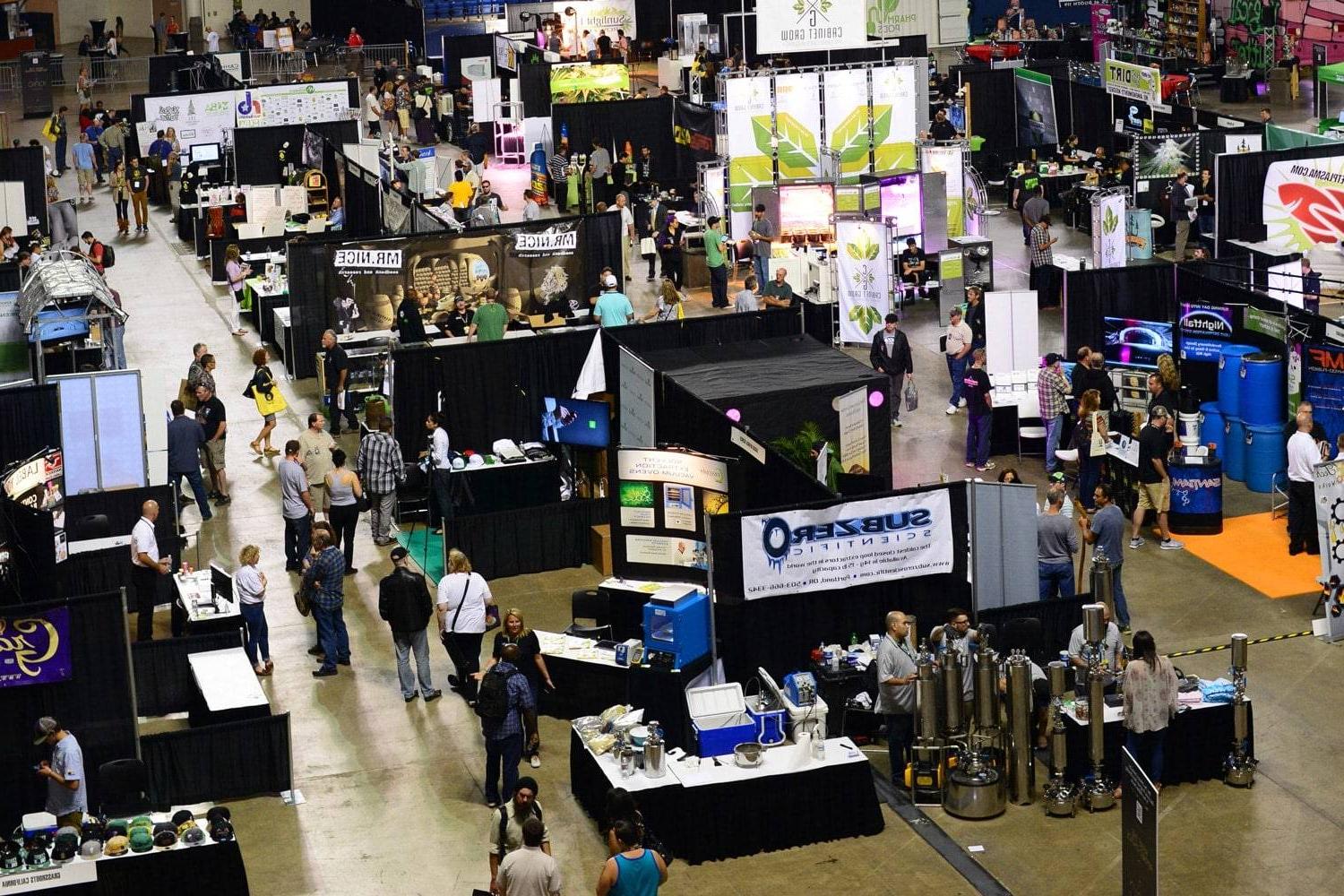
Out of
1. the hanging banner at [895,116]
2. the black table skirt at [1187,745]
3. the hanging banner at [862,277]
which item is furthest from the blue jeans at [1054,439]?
the hanging banner at [895,116]

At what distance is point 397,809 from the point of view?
12.8 meters

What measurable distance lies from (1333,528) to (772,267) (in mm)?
12277

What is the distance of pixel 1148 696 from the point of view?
12.0 m

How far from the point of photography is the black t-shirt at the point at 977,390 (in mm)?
18906

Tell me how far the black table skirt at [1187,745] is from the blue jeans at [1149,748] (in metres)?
0.18

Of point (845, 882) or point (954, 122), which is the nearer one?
point (845, 882)

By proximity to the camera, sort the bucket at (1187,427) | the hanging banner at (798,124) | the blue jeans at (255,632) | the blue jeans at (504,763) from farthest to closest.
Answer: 1. the hanging banner at (798,124)
2. the bucket at (1187,427)
3. the blue jeans at (255,632)
4. the blue jeans at (504,763)

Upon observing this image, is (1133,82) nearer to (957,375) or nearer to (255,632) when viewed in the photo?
(957,375)

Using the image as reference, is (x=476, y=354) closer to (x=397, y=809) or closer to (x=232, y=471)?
(x=232, y=471)

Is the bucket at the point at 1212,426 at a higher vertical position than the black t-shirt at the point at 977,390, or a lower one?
lower

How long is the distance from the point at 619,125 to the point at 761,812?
82.9 ft

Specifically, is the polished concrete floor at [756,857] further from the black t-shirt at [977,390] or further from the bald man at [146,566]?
the black t-shirt at [977,390]

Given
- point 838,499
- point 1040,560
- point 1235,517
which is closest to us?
point 838,499

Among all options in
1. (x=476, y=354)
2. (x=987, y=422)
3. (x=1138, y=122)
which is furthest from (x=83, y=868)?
(x=1138, y=122)
